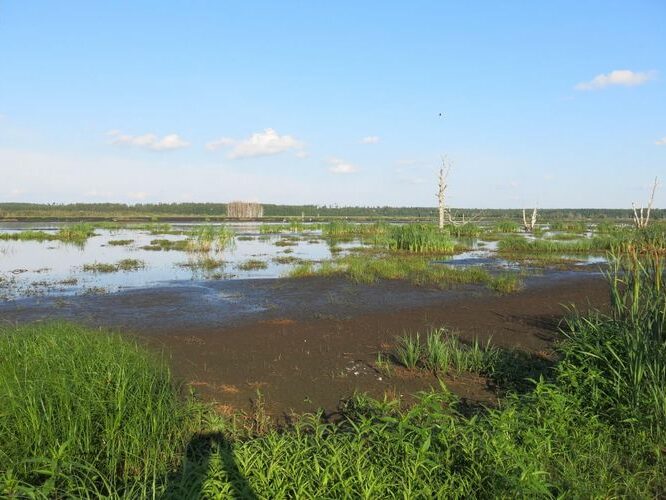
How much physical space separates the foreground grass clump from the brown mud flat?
4.46 ft

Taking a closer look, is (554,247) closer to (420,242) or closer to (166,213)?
(420,242)

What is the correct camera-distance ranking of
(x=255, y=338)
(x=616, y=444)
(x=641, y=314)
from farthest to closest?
(x=255, y=338)
(x=641, y=314)
(x=616, y=444)

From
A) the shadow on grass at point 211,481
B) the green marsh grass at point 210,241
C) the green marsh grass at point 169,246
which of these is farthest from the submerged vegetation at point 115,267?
the shadow on grass at point 211,481

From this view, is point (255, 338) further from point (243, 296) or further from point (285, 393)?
point (243, 296)

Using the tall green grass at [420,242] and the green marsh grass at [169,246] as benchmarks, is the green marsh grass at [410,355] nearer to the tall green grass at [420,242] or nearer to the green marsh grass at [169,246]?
the tall green grass at [420,242]

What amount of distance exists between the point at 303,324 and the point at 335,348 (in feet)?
6.19

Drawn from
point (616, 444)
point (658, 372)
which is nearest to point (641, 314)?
point (658, 372)

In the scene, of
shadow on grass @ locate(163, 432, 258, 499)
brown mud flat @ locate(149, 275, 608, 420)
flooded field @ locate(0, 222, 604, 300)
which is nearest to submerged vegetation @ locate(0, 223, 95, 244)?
flooded field @ locate(0, 222, 604, 300)

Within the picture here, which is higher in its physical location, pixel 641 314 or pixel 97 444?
pixel 641 314

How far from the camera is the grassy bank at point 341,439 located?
349cm

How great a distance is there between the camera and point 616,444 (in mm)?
4547

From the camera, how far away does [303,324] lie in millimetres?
10023

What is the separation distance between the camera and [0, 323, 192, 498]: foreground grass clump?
3697 millimetres

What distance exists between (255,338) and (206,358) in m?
1.32
